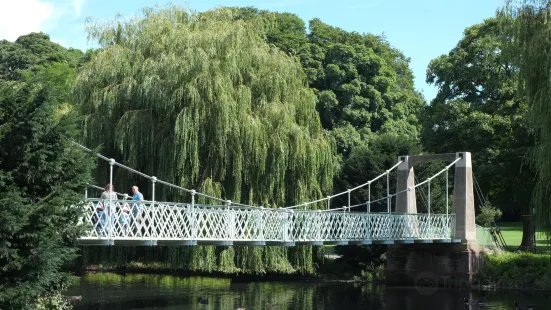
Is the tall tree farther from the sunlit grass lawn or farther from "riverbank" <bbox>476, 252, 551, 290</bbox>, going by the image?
"riverbank" <bbox>476, 252, 551, 290</bbox>

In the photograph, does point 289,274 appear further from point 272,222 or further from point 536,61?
point 536,61

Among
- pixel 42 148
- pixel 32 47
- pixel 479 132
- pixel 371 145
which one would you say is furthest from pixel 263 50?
pixel 32 47

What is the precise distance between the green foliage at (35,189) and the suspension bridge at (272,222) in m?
0.60

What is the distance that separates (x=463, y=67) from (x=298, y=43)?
9992 mm

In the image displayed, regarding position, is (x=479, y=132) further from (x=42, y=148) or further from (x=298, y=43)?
(x=42, y=148)

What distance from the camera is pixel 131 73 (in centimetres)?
2330

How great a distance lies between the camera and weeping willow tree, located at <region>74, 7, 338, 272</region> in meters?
22.5

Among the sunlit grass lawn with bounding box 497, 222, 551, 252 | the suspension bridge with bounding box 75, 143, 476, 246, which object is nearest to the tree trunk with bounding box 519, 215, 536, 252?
the sunlit grass lawn with bounding box 497, 222, 551, 252

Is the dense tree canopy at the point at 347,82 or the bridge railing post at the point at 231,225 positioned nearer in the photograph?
the bridge railing post at the point at 231,225

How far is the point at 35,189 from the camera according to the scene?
1321cm

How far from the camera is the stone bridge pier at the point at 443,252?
26.5 m

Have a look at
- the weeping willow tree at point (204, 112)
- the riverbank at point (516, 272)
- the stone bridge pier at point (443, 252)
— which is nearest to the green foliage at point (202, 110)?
the weeping willow tree at point (204, 112)

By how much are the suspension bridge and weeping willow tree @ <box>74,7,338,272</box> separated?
0.91 m

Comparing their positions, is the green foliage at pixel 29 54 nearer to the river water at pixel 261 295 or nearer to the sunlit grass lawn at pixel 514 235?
the river water at pixel 261 295
